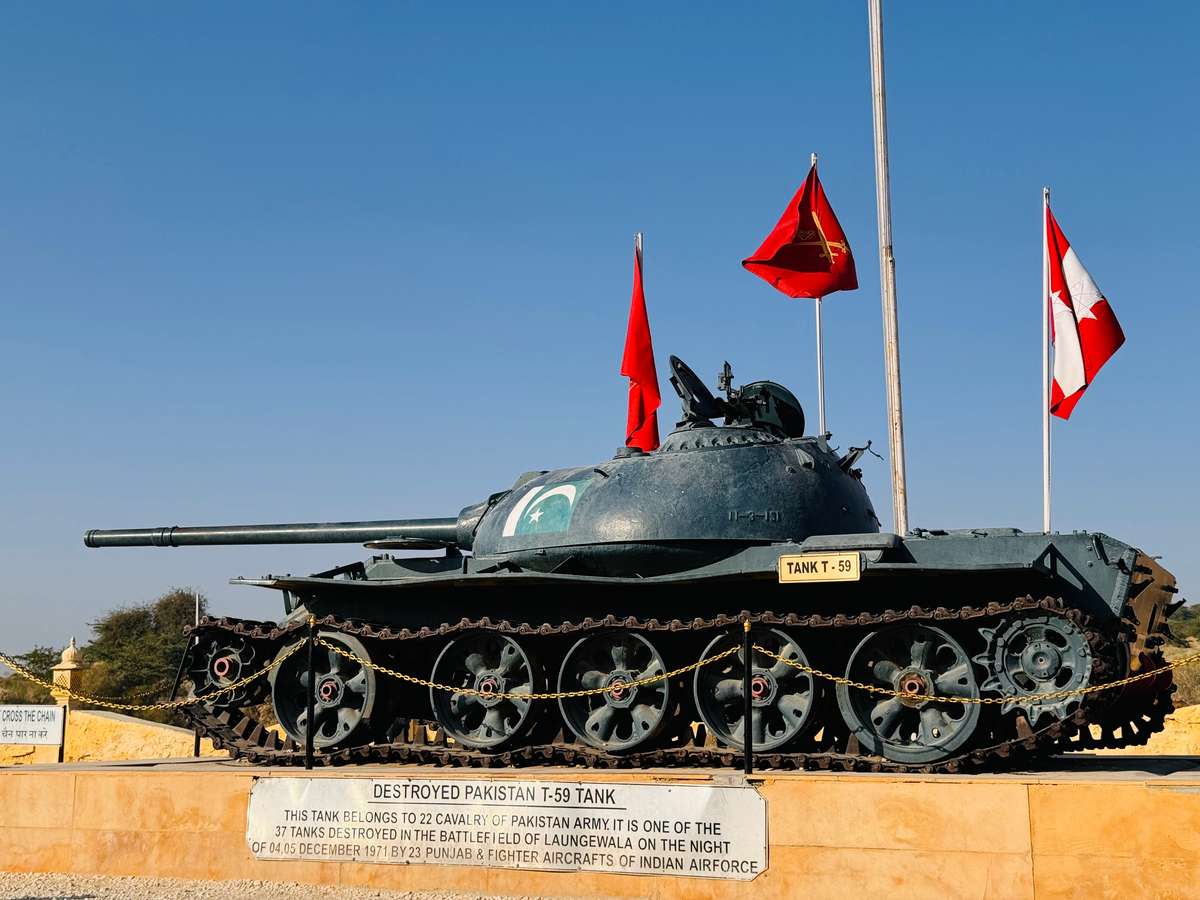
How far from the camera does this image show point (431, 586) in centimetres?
1465

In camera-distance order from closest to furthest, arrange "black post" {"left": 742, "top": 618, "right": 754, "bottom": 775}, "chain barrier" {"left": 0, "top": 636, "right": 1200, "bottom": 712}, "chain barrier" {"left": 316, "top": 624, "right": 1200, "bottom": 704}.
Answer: "chain barrier" {"left": 316, "top": 624, "right": 1200, "bottom": 704}, "chain barrier" {"left": 0, "top": 636, "right": 1200, "bottom": 712}, "black post" {"left": 742, "top": 618, "right": 754, "bottom": 775}

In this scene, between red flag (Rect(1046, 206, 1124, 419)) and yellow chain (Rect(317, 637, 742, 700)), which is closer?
yellow chain (Rect(317, 637, 742, 700))

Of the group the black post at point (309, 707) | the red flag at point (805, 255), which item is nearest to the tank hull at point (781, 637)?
the black post at point (309, 707)

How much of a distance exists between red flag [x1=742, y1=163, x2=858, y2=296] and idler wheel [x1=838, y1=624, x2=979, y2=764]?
701 centimetres

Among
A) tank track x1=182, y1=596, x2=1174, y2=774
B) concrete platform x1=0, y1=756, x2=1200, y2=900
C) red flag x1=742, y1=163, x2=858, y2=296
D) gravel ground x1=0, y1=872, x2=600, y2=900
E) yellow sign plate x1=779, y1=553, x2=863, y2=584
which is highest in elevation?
red flag x1=742, y1=163, x2=858, y2=296

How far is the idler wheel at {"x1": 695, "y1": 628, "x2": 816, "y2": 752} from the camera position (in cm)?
1300

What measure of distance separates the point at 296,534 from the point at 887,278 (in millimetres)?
8878

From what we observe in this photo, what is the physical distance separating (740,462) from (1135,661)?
14.5ft

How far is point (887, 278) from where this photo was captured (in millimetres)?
18250

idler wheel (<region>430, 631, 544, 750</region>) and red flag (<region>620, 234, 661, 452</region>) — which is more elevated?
red flag (<region>620, 234, 661, 452</region>)

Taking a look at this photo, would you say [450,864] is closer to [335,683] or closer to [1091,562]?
[335,683]

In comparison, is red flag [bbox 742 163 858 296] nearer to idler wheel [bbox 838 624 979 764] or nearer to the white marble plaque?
idler wheel [bbox 838 624 979 764]

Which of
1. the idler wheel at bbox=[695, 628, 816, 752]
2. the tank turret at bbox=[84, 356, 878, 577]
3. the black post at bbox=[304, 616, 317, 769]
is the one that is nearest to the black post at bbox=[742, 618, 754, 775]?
the idler wheel at bbox=[695, 628, 816, 752]

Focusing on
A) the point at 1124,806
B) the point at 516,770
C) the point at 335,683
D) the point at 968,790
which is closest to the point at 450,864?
the point at 516,770
